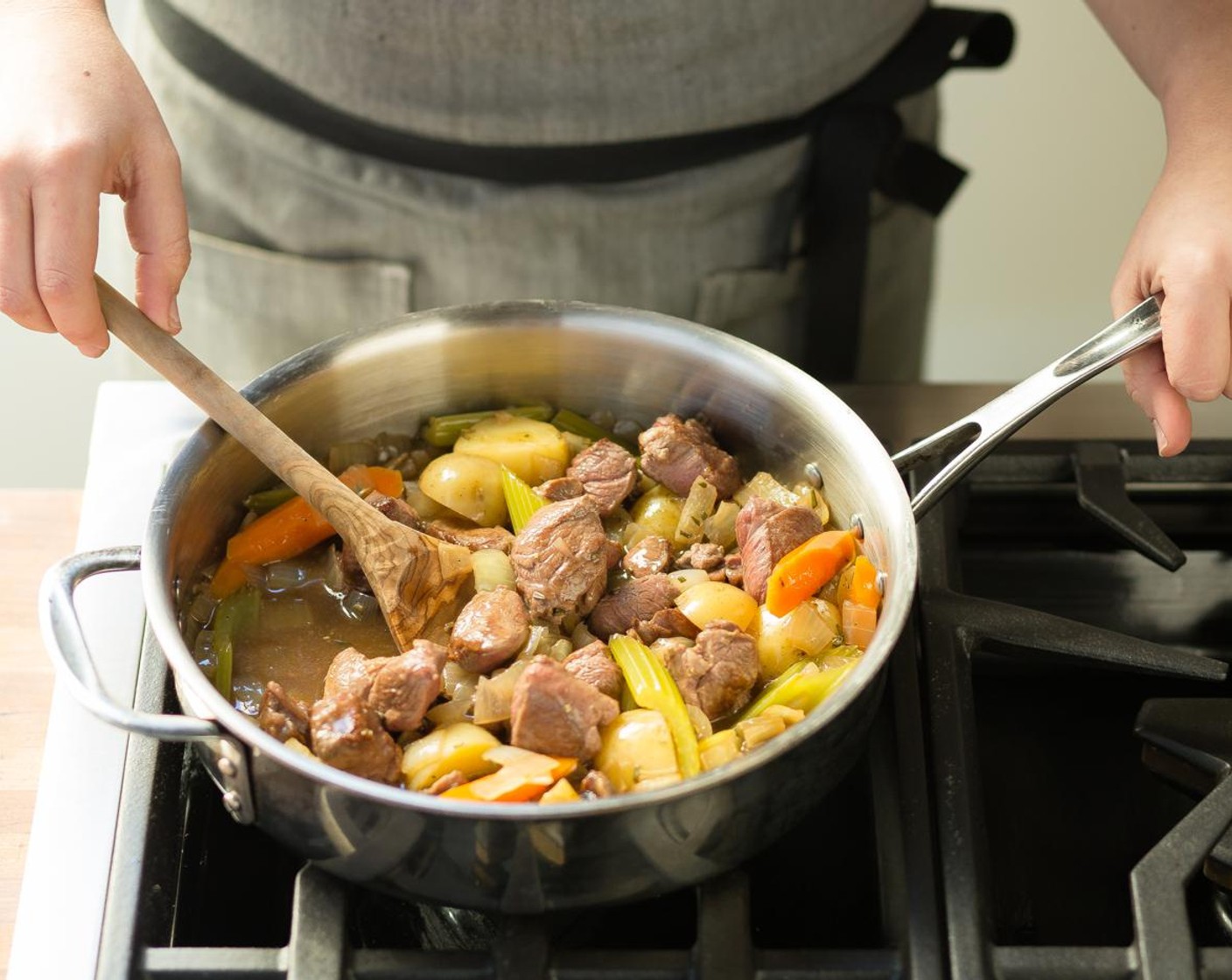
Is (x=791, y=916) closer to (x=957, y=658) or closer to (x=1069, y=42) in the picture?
(x=957, y=658)

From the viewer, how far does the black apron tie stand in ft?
4.80

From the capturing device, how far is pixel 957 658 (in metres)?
1.05

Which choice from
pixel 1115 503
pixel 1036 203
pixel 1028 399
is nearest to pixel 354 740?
pixel 1028 399

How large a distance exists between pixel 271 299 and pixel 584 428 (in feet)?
1.83

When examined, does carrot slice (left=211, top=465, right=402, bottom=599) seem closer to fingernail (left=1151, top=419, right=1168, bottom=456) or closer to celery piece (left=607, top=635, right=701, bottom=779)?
celery piece (left=607, top=635, right=701, bottom=779)

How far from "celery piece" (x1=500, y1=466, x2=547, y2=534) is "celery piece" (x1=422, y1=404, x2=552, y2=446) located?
0.07 m

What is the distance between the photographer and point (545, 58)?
1.40 meters

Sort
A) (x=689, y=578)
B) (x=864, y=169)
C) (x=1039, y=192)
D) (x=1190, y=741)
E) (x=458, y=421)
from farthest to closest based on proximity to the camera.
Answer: (x=1039, y=192) → (x=864, y=169) → (x=458, y=421) → (x=689, y=578) → (x=1190, y=741)

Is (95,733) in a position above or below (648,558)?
below

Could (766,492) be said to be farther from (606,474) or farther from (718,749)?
(718,749)

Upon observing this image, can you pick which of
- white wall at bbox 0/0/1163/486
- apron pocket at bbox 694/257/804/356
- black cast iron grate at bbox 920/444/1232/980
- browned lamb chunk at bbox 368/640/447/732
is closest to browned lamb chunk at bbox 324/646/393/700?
browned lamb chunk at bbox 368/640/447/732

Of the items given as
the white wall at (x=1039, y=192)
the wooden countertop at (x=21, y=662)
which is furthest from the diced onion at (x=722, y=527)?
the white wall at (x=1039, y=192)

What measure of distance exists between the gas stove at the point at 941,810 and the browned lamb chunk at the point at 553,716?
0.12m

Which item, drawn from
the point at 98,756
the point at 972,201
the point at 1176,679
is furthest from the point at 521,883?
the point at 972,201
